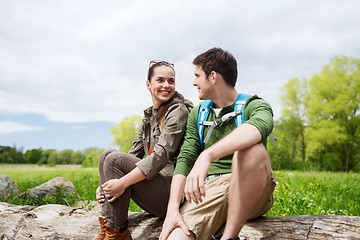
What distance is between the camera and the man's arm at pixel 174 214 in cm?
215

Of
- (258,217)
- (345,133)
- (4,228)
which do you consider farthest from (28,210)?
(345,133)

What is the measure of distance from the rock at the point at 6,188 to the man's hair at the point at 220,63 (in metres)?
4.66

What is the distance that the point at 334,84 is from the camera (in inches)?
846

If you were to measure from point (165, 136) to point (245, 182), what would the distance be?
0.82 meters

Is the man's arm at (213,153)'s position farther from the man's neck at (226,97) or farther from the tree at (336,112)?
the tree at (336,112)

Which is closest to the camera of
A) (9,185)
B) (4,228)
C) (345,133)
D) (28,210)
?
(4,228)

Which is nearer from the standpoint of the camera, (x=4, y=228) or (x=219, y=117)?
(x=219, y=117)

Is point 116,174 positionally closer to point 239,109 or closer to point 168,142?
point 168,142

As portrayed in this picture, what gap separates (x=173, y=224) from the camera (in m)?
2.17

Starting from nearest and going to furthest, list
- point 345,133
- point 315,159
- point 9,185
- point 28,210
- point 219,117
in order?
point 219,117 < point 28,210 < point 9,185 < point 345,133 < point 315,159

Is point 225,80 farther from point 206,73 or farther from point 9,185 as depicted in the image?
point 9,185

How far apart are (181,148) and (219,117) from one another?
1.27 feet

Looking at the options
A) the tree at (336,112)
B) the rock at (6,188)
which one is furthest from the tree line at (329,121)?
the rock at (6,188)

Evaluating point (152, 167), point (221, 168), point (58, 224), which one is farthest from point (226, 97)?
point (58, 224)
